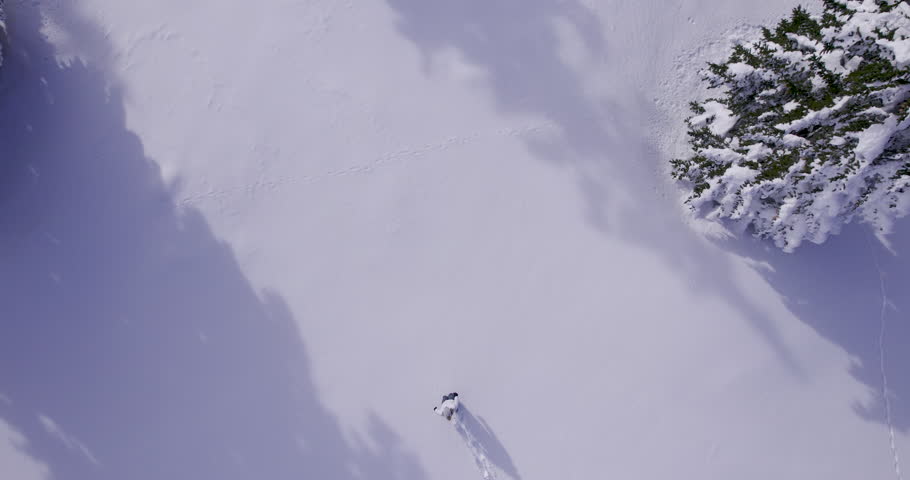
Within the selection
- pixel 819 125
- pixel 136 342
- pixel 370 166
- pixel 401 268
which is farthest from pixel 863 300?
pixel 136 342

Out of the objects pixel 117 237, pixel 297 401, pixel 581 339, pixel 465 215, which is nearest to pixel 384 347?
pixel 297 401

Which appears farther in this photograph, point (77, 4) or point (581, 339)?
point (77, 4)

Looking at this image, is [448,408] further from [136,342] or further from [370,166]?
[136,342]

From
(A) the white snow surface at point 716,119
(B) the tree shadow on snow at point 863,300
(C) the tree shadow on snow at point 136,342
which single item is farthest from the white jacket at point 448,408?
(B) the tree shadow on snow at point 863,300

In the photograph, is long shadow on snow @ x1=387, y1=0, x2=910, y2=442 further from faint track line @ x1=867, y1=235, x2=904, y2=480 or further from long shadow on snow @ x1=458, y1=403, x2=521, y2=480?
long shadow on snow @ x1=458, y1=403, x2=521, y2=480

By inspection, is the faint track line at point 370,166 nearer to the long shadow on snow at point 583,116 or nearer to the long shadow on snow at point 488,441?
the long shadow on snow at point 583,116

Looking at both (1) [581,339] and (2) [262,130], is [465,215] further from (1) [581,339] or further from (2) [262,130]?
(2) [262,130]
